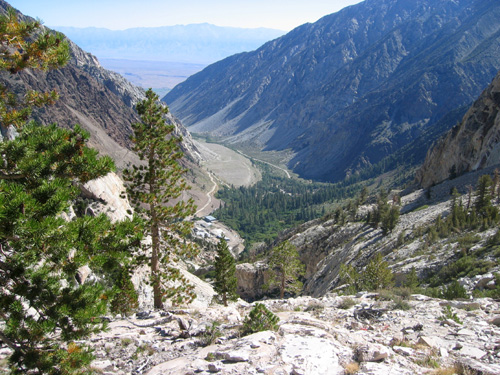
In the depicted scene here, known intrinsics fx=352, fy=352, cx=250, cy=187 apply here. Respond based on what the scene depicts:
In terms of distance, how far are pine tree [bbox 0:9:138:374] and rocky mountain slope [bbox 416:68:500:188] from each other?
76501mm

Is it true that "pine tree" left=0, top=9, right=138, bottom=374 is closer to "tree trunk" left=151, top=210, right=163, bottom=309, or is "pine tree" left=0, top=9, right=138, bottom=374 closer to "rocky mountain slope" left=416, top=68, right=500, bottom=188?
"tree trunk" left=151, top=210, right=163, bottom=309

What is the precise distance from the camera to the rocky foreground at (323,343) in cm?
1080

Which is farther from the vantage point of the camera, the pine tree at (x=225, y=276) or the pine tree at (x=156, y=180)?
the pine tree at (x=225, y=276)

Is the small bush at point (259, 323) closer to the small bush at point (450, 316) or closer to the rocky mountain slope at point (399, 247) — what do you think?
the small bush at point (450, 316)

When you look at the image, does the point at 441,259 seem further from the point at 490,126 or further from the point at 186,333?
the point at 490,126

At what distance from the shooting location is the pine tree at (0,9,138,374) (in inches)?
322

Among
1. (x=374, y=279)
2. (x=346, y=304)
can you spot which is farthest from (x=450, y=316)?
(x=374, y=279)

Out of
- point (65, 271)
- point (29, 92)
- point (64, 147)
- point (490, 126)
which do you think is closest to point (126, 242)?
point (65, 271)

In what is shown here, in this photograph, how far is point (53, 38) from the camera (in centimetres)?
1071

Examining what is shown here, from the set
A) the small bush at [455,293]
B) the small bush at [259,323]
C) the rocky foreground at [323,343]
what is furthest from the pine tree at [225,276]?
the small bush at [259,323]

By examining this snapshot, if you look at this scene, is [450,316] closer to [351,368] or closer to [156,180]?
[351,368]

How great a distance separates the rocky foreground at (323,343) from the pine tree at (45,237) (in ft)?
11.0

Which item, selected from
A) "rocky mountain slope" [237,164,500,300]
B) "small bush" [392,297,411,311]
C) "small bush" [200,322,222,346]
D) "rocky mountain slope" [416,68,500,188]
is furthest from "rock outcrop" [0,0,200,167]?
"small bush" [392,297,411,311]

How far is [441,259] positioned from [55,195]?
101 ft
